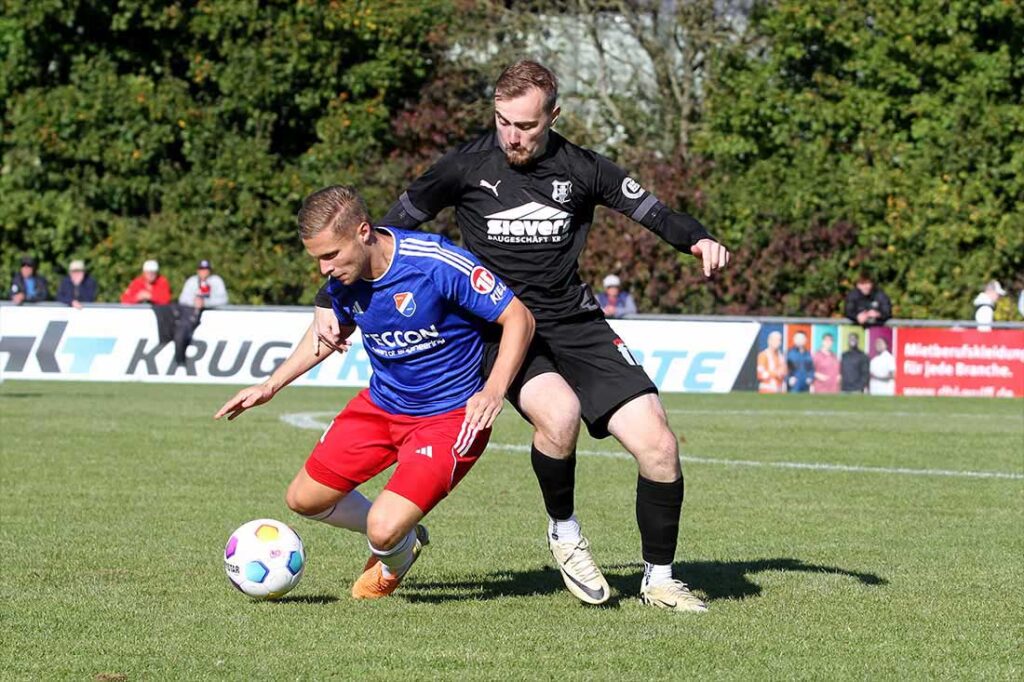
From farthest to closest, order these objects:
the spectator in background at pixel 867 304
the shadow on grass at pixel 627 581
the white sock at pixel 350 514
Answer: the spectator in background at pixel 867 304
the white sock at pixel 350 514
the shadow on grass at pixel 627 581

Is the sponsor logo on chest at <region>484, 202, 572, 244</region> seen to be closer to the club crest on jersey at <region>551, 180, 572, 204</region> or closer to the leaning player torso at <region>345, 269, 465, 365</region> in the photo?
the club crest on jersey at <region>551, 180, 572, 204</region>

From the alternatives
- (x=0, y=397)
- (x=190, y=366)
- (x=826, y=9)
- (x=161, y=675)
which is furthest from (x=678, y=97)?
(x=161, y=675)

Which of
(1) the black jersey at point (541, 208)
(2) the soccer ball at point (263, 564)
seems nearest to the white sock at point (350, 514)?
(2) the soccer ball at point (263, 564)

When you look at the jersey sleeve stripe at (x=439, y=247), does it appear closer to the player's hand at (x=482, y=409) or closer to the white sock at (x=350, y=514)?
the player's hand at (x=482, y=409)

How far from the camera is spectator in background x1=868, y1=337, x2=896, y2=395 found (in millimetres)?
23531

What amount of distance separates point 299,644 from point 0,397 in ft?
48.7

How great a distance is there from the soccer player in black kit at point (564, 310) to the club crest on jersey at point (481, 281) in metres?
0.38

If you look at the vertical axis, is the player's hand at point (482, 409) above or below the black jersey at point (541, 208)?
below

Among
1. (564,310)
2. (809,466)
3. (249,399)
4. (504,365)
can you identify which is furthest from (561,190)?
(809,466)

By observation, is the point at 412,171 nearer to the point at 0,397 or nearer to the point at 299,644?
the point at 0,397

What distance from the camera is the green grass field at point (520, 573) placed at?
18.0ft

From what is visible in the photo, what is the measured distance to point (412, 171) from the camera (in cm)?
3145

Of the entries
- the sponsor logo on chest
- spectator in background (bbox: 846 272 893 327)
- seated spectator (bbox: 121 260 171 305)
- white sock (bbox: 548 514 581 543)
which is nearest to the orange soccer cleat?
white sock (bbox: 548 514 581 543)

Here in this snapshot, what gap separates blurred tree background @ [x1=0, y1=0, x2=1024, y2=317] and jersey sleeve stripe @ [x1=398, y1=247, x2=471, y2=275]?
2275 cm
